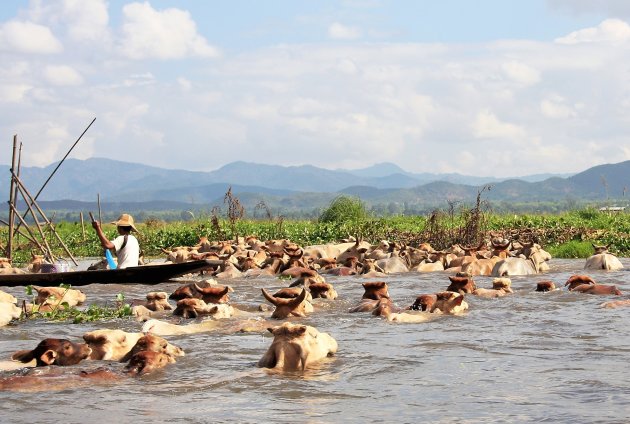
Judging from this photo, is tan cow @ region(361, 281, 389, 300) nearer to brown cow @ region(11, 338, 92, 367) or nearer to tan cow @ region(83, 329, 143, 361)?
tan cow @ region(83, 329, 143, 361)

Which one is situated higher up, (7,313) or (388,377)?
(7,313)

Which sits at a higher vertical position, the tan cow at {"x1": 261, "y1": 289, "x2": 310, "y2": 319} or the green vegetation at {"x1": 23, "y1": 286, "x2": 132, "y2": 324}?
the tan cow at {"x1": 261, "y1": 289, "x2": 310, "y2": 319}

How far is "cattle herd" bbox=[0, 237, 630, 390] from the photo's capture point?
25.6ft

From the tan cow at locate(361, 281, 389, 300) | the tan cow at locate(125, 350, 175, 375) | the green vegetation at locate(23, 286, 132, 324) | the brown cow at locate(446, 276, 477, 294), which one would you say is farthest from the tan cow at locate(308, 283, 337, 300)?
the tan cow at locate(125, 350, 175, 375)

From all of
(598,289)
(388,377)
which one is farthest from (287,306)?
(598,289)

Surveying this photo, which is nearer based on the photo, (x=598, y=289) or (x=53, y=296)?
(x=53, y=296)

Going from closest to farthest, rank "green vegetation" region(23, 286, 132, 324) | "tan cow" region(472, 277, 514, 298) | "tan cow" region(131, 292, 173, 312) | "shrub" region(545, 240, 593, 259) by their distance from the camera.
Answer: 1. "green vegetation" region(23, 286, 132, 324)
2. "tan cow" region(131, 292, 173, 312)
3. "tan cow" region(472, 277, 514, 298)
4. "shrub" region(545, 240, 593, 259)

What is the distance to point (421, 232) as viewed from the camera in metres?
23.5

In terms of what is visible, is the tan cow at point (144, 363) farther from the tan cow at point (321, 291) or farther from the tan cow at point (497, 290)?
the tan cow at point (497, 290)

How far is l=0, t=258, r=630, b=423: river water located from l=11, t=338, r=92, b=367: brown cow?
0.16 meters

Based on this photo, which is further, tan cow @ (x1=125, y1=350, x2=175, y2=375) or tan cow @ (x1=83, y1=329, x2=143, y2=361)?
tan cow @ (x1=83, y1=329, x2=143, y2=361)

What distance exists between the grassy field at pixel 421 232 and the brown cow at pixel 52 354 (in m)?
14.6

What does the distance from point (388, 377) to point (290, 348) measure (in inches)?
33.4

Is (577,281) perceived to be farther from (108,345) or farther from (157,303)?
(108,345)
